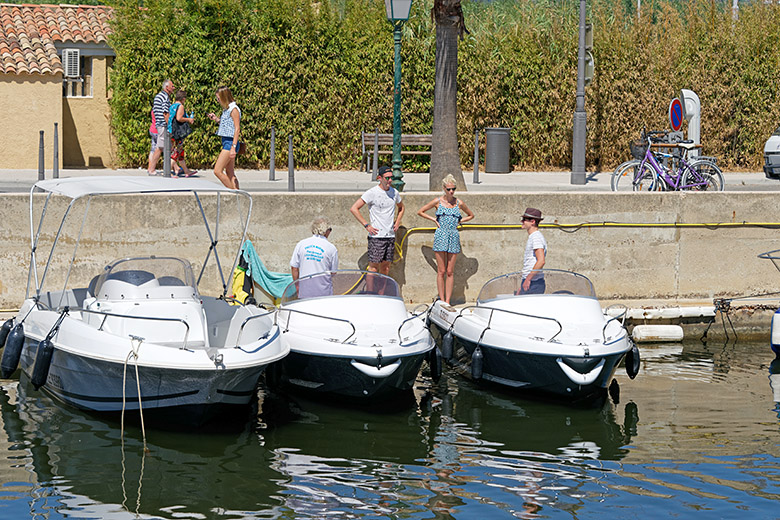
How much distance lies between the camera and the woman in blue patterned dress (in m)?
13.3

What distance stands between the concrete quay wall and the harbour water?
7.90 feet

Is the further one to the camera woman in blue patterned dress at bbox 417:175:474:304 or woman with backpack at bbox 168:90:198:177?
woman with backpack at bbox 168:90:198:177

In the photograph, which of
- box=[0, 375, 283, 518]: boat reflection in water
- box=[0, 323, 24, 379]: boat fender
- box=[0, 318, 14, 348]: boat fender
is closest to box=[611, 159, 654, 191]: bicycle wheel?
box=[0, 375, 283, 518]: boat reflection in water

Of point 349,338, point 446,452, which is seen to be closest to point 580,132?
point 349,338

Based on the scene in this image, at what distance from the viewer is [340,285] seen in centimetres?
1130

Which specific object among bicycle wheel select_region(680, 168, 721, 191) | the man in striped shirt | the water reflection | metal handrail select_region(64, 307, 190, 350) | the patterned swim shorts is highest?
the man in striped shirt

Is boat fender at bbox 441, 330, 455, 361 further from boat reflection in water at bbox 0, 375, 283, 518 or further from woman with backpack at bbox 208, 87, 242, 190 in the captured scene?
woman with backpack at bbox 208, 87, 242, 190

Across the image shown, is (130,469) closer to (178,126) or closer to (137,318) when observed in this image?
(137,318)

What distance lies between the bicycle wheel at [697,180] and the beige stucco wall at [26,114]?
14437 millimetres

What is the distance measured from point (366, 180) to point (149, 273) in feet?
39.6

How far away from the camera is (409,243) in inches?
560

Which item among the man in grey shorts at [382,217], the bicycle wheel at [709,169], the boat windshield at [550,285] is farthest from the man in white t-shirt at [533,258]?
the bicycle wheel at [709,169]

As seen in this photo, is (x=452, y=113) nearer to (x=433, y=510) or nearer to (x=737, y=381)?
(x=737, y=381)

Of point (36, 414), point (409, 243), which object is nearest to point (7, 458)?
point (36, 414)
